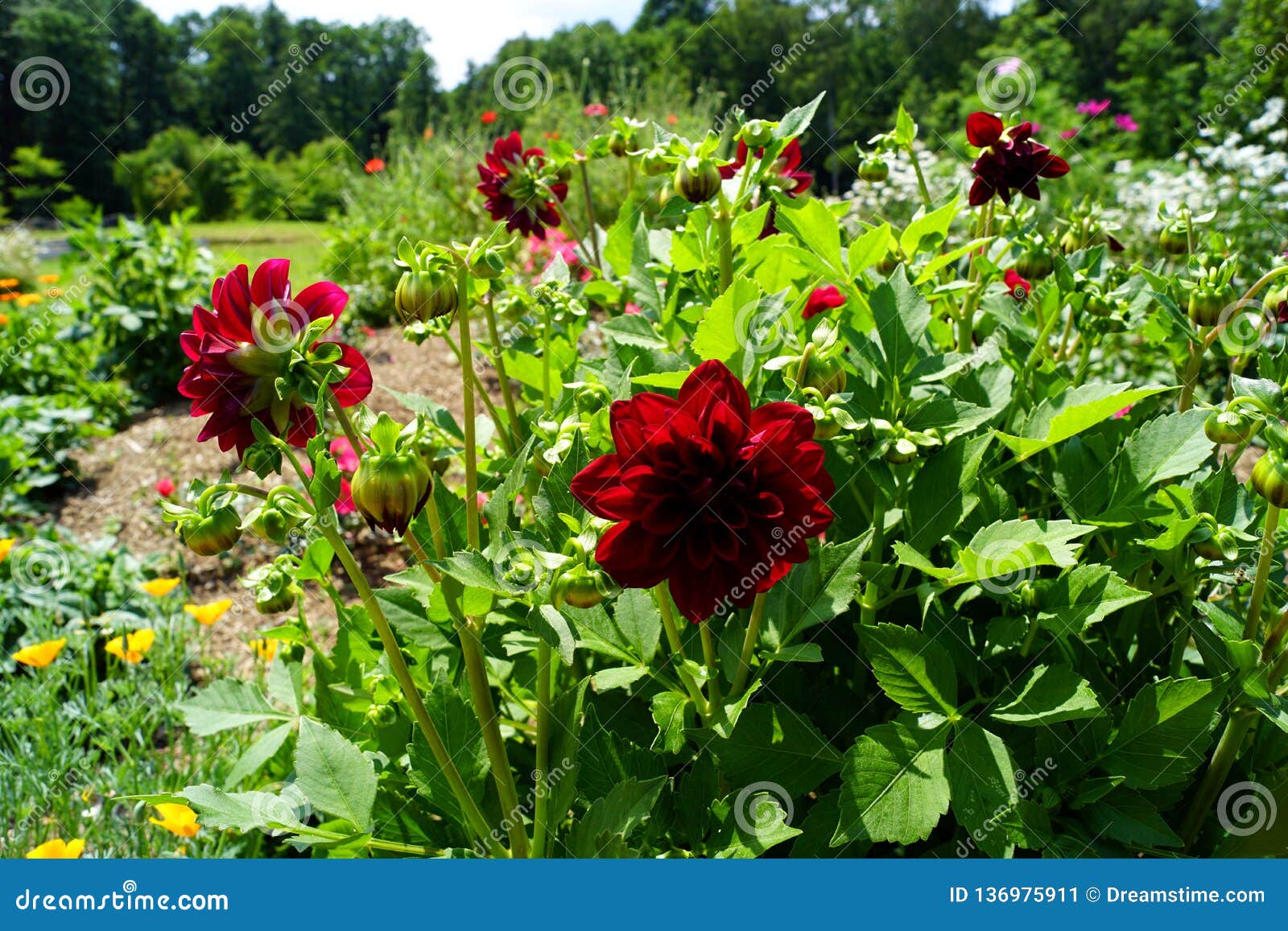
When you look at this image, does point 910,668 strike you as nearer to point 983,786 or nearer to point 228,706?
point 983,786

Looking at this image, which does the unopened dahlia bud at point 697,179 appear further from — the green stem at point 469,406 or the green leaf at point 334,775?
the green leaf at point 334,775

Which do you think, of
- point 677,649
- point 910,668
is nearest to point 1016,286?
point 910,668

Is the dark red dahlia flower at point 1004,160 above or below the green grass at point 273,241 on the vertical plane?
below

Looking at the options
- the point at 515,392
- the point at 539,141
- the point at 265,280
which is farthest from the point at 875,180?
the point at 539,141

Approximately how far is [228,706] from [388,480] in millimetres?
809

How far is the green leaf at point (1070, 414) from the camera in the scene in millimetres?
940

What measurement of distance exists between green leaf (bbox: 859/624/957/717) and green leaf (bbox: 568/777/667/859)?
235 millimetres

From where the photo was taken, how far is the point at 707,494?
0.75 metres

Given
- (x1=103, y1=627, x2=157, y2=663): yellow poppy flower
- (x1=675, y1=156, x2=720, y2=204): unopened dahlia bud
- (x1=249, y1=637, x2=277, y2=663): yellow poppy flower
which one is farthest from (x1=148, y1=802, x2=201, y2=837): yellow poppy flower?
(x1=675, y1=156, x2=720, y2=204): unopened dahlia bud

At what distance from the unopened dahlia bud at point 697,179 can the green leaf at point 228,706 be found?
0.92 m

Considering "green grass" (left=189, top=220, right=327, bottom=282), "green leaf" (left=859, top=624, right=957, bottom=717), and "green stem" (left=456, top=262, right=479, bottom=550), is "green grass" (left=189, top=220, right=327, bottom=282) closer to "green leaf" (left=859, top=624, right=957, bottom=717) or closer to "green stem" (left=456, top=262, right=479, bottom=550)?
"green stem" (left=456, top=262, right=479, bottom=550)

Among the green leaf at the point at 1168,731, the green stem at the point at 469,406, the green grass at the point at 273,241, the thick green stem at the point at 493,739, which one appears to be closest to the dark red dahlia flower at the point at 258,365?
the green stem at the point at 469,406

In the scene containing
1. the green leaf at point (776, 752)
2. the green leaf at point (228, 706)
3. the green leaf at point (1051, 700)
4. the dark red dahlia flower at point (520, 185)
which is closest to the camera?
the green leaf at point (1051, 700)

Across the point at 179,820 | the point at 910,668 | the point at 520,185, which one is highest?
the point at 520,185
